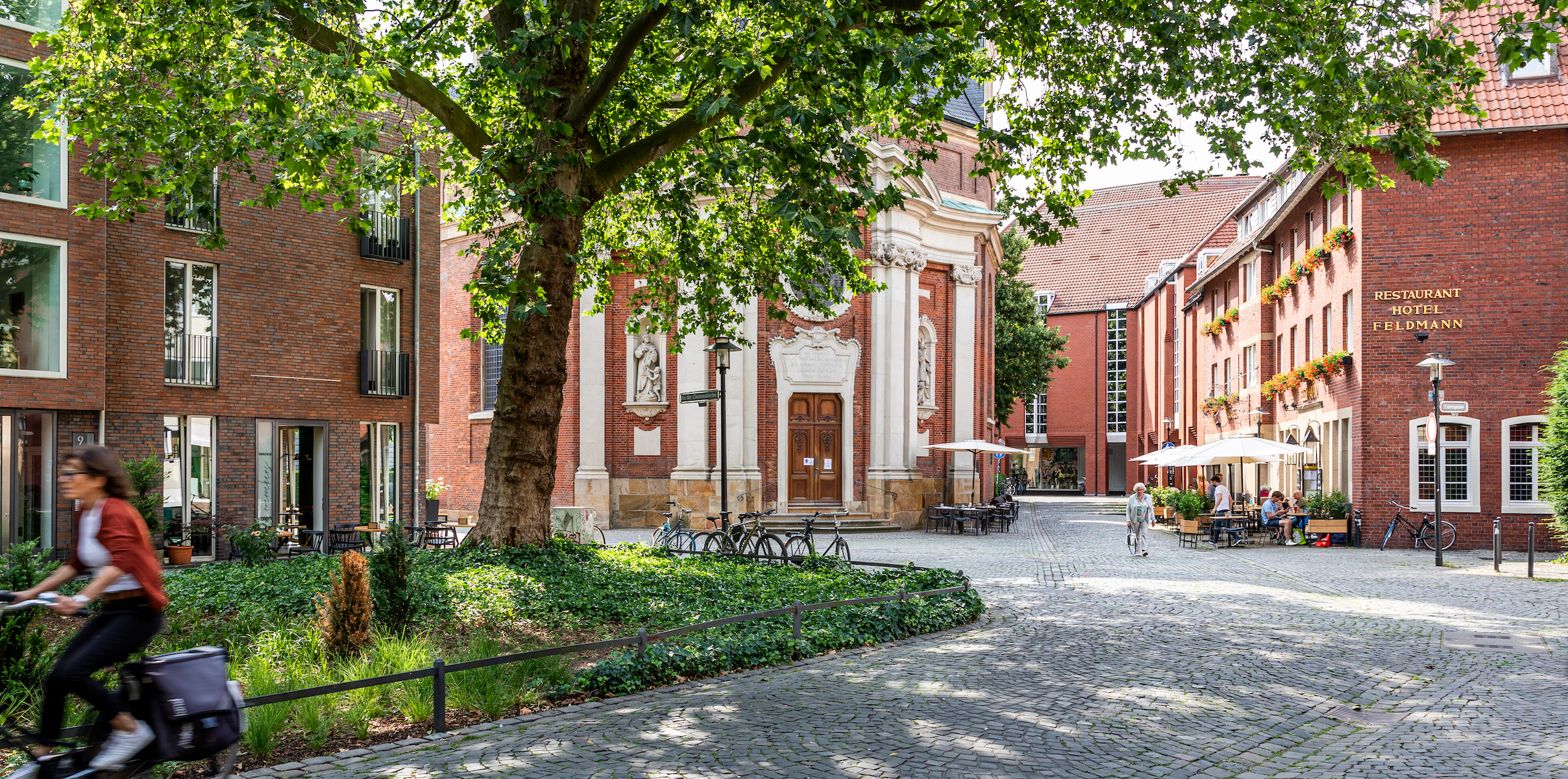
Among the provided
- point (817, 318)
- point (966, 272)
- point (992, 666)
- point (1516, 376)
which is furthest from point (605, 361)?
point (992, 666)

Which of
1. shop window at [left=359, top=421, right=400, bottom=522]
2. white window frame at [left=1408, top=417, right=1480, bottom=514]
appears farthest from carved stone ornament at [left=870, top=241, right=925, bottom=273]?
shop window at [left=359, top=421, right=400, bottom=522]

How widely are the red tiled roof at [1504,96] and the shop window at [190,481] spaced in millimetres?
24422

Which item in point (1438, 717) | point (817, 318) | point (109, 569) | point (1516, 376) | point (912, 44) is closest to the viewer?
point (109, 569)

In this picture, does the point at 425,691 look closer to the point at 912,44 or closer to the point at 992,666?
the point at 992,666

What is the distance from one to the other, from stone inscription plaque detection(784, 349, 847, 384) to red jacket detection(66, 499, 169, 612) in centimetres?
2552

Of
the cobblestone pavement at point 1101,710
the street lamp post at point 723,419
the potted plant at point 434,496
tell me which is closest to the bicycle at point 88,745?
the cobblestone pavement at point 1101,710

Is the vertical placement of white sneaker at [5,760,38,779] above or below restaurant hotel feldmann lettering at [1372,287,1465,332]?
below

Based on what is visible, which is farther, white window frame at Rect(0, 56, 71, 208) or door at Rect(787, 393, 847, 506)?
door at Rect(787, 393, 847, 506)

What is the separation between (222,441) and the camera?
20.1 m

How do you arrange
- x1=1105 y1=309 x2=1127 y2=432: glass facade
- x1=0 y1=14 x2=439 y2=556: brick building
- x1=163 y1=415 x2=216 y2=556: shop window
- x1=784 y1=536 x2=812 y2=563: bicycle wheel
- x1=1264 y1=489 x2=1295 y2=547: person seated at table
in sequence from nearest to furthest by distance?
1. x1=784 y1=536 x2=812 y2=563: bicycle wheel
2. x1=0 y1=14 x2=439 y2=556: brick building
3. x1=163 y1=415 x2=216 y2=556: shop window
4. x1=1264 y1=489 x2=1295 y2=547: person seated at table
5. x1=1105 y1=309 x2=1127 y2=432: glass facade

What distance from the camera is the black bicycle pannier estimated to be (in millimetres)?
5227

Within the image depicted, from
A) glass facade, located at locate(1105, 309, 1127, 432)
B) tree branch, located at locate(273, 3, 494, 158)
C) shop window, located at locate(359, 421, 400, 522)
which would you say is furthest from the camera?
glass facade, located at locate(1105, 309, 1127, 432)

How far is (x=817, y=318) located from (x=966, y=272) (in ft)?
18.0

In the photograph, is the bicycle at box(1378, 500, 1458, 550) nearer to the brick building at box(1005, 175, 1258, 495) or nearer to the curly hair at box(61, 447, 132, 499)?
the curly hair at box(61, 447, 132, 499)
